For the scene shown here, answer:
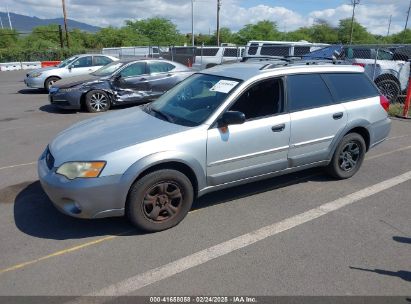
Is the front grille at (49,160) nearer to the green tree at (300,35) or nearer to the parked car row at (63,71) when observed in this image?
the parked car row at (63,71)

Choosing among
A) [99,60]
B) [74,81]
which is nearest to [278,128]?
[74,81]

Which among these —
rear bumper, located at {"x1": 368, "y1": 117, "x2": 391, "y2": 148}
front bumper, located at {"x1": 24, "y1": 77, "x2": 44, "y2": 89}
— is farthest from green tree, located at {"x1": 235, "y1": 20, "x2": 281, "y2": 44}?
rear bumper, located at {"x1": 368, "y1": 117, "x2": 391, "y2": 148}

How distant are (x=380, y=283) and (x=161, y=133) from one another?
7.86 feet

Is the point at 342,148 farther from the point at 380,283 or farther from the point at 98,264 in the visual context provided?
the point at 98,264

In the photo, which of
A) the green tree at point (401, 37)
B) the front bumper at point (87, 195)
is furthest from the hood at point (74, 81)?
the green tree at point (401, 37)

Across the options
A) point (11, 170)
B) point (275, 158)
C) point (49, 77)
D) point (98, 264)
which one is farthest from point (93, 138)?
point (49, 77)

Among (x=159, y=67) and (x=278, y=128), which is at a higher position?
(x=159, y=67)

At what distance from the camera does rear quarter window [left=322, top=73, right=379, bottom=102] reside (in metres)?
4.83

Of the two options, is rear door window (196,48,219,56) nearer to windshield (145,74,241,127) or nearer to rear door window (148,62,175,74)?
rear door window (148,62,175,74)

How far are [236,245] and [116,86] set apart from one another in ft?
25.3

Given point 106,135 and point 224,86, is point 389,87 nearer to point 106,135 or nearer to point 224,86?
point 224,86

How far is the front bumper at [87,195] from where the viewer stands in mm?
3354

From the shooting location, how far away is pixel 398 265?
10.5ft

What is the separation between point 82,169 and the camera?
340cm
